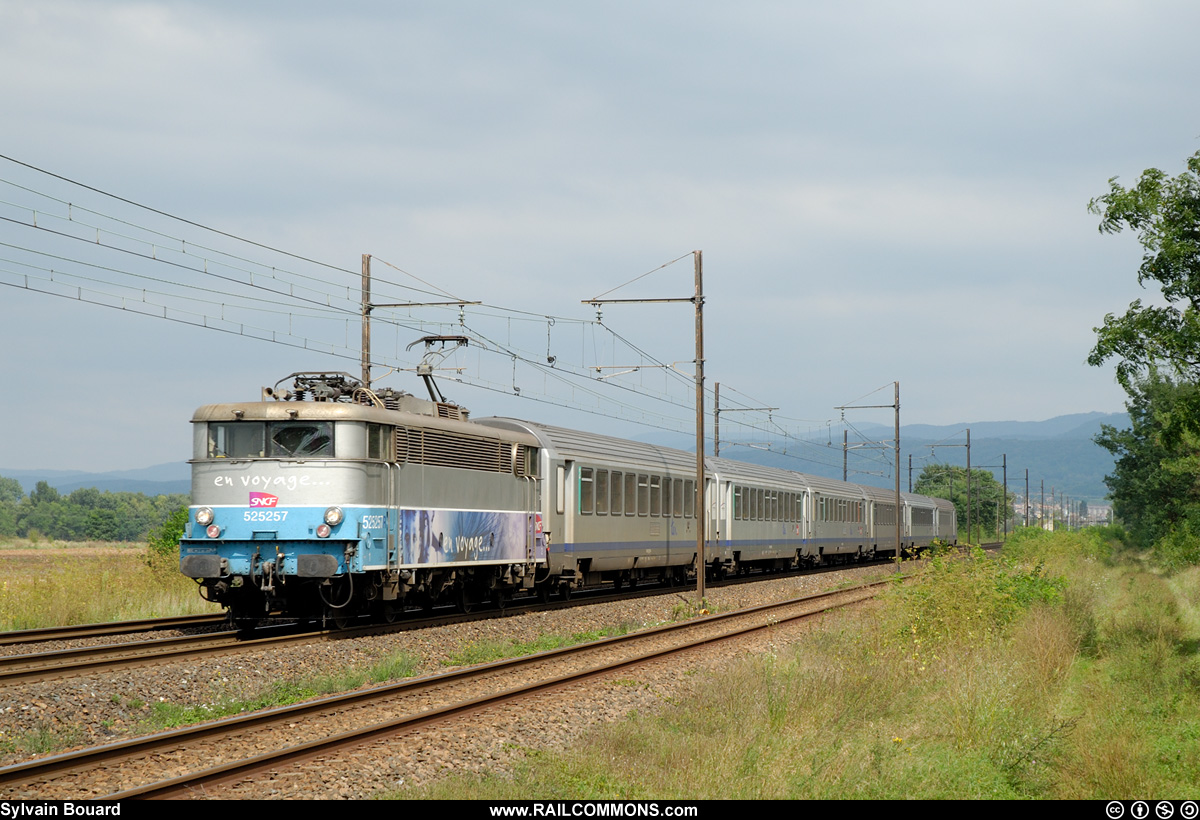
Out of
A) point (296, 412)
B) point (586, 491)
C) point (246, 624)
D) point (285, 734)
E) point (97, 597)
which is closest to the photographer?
point (285, 734)

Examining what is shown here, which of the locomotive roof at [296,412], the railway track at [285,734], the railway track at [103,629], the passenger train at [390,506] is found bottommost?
the railway track at [103,629]

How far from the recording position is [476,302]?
26.3m

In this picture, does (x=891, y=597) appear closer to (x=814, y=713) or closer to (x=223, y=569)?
(x=814, y=713)

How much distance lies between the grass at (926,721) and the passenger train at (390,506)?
620 cm

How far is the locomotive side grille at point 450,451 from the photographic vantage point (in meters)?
19.6

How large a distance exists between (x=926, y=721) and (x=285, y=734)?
6.24 m

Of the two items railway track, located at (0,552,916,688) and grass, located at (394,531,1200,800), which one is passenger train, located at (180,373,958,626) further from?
grass, located at (394,531,1200,800)

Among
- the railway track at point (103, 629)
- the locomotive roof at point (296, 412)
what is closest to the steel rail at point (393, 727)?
the locomotive roof at point (296, 412)

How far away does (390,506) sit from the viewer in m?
18.9

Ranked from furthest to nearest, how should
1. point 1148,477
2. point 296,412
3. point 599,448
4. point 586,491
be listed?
point 1148,477 < point 599,448 < point 586,491 < point 296,412

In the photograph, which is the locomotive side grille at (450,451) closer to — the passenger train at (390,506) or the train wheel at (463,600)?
the passenger train at (390,506)

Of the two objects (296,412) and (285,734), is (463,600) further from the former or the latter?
(285,734)

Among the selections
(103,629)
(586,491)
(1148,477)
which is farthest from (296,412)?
(1148,477)

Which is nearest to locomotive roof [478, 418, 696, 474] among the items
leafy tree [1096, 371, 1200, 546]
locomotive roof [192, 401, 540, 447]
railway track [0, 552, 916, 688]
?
railway track [0, 552, 916, 688]
